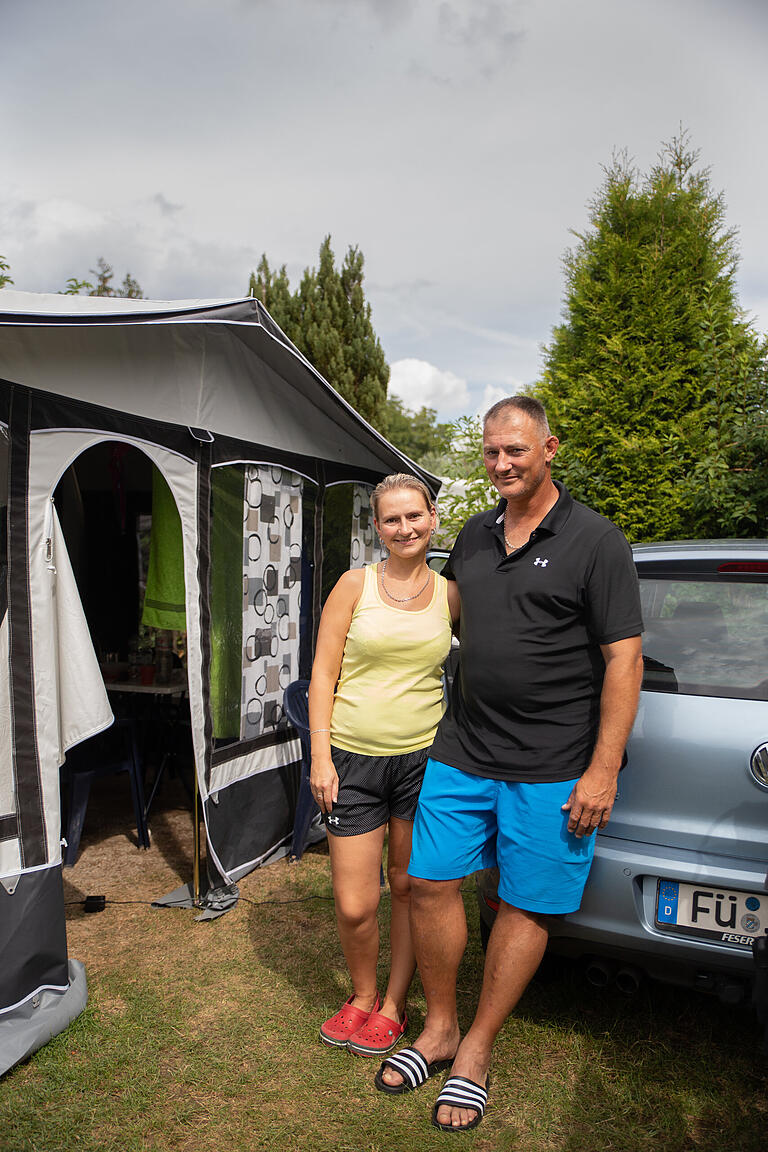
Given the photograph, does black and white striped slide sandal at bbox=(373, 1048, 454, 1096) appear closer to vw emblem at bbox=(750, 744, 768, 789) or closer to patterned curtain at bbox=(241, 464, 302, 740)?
vw emblem at bbox=(750, 744, 768, 789)

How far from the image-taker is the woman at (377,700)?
2.37 metres

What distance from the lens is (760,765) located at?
6.82ft

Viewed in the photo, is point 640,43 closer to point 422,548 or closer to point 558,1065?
point 422,548

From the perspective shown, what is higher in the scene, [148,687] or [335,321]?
[335,321]

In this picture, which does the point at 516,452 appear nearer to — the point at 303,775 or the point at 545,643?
the point at 545,643

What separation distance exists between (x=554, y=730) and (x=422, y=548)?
67 centimetres

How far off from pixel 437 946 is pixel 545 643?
3.09 ft

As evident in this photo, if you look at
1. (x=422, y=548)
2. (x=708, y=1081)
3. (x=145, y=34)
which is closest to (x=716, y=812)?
(x=708, y=1081)

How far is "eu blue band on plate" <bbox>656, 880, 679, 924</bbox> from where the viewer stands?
2.13 metres

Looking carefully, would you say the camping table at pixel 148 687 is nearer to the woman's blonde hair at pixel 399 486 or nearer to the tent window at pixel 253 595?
the tent window at pixel 253 595

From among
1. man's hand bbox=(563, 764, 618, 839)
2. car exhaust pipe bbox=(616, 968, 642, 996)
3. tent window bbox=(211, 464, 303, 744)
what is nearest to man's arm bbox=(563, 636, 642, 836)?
man's hand bbox=(563, 764, 618, 839)

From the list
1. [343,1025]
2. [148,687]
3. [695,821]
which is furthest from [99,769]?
[695,821]

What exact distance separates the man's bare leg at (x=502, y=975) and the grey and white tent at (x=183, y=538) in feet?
4.44

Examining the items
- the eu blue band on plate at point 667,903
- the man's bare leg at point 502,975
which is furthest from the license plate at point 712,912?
the man's bare leg at point 502,975
